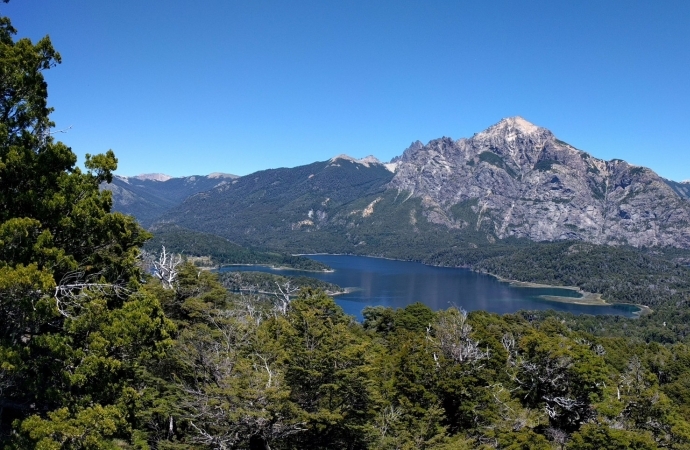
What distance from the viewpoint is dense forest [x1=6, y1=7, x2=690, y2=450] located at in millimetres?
11453

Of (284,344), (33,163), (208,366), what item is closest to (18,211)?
(33,163)

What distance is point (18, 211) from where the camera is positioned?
1189 centimetres

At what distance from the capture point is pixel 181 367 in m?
19.5

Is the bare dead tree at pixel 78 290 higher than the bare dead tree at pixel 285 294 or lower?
higher

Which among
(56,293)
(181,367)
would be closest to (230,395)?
(181,367)

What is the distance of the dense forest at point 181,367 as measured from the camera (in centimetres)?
1145

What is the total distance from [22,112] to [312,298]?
65.8ft

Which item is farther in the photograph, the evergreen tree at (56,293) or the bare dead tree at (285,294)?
the bare dead tree at (285,294)

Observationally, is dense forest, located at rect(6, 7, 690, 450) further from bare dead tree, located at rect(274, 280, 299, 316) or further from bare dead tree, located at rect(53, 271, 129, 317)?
bare dead tree, located at rect(274, 280, 299, 316)

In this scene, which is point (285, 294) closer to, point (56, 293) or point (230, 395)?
point (230, 395)

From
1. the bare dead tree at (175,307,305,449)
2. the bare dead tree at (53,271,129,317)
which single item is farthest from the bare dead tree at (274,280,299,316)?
the bare dead tree at (53,271,129,317)

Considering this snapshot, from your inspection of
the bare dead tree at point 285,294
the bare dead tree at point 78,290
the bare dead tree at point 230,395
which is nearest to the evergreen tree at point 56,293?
the bare dead tree at point 78,290

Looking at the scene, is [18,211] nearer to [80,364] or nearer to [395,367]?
[80,364]

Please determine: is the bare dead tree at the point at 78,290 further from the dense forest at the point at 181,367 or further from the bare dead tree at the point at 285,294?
the bare dead tree at the point at 285,294
